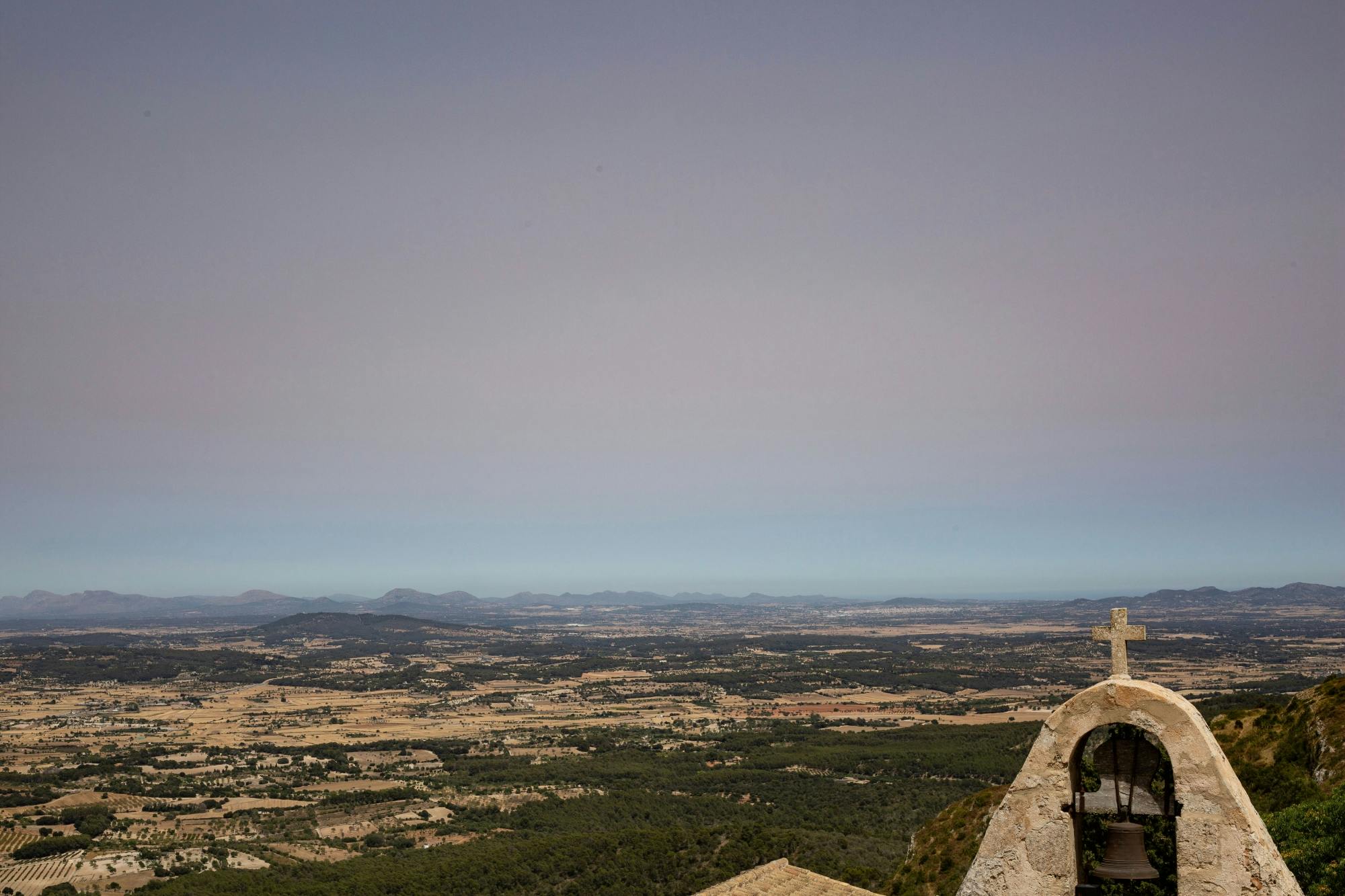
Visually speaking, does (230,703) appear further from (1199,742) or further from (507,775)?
(1199,742)

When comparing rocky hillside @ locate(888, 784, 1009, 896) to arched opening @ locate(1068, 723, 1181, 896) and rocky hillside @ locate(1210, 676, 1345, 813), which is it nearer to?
rocky hillside @ locate(1210, 676, 1345, 813)

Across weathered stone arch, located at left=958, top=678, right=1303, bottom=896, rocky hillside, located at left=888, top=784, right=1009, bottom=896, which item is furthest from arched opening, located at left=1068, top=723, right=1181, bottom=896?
rocky hillside, located at left=888, top=784, right=1009, bottom=896

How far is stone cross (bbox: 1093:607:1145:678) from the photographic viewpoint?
6652 millimetres

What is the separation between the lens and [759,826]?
5234 centimetres

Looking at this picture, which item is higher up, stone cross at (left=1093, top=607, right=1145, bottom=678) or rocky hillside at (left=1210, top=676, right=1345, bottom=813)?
stone cross at (left=1093, top=607, right=1145, bottom=678)

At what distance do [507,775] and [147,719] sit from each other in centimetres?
8645

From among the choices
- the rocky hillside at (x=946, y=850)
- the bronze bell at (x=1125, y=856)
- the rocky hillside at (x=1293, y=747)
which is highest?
the bronze bell at (x=1125, y=856)

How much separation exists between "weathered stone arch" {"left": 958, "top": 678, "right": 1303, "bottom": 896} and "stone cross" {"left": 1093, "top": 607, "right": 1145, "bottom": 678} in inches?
4.6

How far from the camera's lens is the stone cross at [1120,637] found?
21.8 ft

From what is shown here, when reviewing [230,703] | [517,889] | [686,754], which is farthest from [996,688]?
[230,703]

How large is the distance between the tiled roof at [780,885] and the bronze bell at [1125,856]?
21.0 m

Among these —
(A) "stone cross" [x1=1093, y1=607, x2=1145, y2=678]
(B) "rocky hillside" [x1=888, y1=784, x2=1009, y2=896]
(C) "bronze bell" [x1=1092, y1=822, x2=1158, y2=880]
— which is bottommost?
(B) "rocky hillside" [x1=888, y1=784, x2=1009, y2=896]

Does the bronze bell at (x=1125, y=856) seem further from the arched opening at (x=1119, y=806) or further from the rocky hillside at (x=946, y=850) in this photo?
the rocky hillside at (x=946, y=850)

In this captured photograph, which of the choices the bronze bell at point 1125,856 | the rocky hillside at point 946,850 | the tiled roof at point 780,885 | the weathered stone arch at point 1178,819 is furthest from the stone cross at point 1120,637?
the rocky hillside at point 946,850
